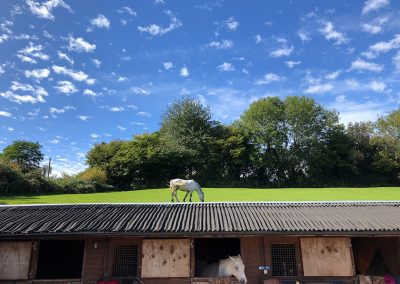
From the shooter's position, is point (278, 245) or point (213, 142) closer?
point (278, 245)

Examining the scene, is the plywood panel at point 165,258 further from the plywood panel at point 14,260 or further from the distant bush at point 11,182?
the distant bush at point 11,182

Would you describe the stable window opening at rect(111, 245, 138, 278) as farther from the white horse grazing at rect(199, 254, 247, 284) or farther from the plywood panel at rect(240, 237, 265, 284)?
the plywood panel at rect(240, 237, 265, 284)

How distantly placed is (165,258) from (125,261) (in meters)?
1.43

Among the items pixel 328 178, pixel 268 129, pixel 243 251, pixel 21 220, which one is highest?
pixel 268 129

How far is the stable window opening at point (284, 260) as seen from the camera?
1165 cm

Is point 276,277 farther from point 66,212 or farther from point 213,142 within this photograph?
point 213,142

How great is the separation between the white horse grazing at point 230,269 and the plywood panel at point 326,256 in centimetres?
231

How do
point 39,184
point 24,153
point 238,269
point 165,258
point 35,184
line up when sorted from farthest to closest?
point 24,153 < point 39,184 < point 35,184 < point 165,258 < point 238,269

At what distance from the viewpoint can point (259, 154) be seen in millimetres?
53000

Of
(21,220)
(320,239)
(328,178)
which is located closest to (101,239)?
(21,220)

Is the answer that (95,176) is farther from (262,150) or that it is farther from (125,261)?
(125,261)

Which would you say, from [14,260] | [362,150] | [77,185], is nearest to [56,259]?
[14,260]

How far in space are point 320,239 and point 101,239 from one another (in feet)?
A: 25.4

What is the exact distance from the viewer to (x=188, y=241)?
38.2 feet
